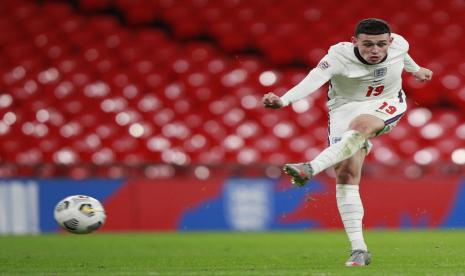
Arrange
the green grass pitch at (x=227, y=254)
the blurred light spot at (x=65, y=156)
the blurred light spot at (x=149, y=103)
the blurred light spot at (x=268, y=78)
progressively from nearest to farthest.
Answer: the green grass pitch at (x=227, y=254) < the blurred light spot at (x=65, y=156) < the blurred light spot at (x=149, y=103) < the blurred light spot at (x=268, y=78)

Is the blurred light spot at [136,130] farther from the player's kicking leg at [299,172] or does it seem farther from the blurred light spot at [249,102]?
the player's kicking leg at [299,172]

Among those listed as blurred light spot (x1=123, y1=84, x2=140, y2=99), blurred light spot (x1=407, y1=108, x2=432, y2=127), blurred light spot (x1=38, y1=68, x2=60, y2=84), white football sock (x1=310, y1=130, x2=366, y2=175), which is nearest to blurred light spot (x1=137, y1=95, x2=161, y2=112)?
blurred light spot (x1=123, y1=84, x2=140, y2=99)

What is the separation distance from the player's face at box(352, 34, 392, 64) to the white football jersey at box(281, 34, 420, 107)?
0.25ft

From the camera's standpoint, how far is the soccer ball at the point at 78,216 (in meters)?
6.83

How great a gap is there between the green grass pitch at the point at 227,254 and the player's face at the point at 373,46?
1354 mm

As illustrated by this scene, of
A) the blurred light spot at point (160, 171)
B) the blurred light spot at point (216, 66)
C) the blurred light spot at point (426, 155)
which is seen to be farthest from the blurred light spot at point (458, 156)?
the blurred light spot at point (160, 171)

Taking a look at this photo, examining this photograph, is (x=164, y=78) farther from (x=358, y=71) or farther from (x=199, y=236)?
(x=358, y=71)

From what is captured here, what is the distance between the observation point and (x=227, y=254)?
783 cm

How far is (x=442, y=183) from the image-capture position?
1211 centimetres

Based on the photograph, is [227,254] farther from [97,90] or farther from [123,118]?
[97,90]

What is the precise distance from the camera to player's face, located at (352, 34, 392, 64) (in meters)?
6.19

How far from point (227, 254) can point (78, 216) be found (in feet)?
4.90

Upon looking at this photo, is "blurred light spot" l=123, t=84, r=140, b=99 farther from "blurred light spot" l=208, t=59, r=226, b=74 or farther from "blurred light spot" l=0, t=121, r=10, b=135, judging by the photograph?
"blurred light spot" l=0, t=121, r=10, b=135

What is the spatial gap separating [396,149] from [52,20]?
236 inches
